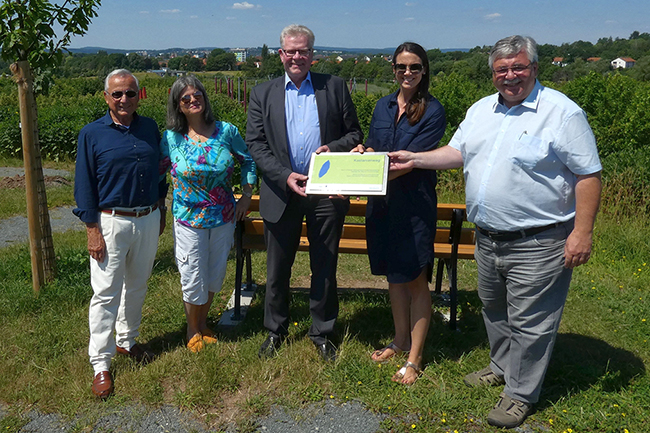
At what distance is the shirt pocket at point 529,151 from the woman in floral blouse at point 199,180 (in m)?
1.92

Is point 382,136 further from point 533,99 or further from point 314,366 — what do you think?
point 314,366

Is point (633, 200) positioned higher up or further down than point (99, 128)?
further down

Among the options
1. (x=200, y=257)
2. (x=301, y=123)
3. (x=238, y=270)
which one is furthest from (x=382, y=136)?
(x=238, y=270)

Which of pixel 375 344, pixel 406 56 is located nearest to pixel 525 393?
pixel 375 344

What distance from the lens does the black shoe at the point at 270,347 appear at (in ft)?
12.9

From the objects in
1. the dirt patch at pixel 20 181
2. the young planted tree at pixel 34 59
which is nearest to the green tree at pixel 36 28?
the young planted tree at pixel 34 59

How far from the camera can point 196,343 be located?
4.08m

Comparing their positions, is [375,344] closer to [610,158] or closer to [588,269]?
[588,269]

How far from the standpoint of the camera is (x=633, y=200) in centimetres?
759

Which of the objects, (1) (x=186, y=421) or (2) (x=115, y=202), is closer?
(1) (x=186, y=421)

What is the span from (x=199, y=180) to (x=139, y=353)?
4.48 ft

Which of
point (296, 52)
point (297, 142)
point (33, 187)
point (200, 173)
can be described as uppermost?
point (296, 52)

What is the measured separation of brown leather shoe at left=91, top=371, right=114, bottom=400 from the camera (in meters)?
3.49

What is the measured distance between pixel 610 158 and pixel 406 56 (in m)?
6.25
